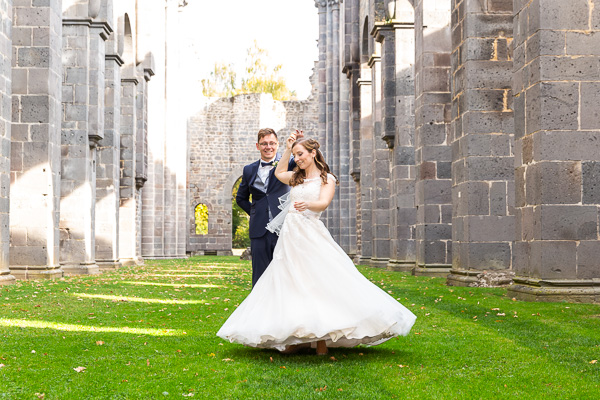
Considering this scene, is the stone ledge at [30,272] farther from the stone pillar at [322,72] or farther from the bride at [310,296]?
the stone pillar at [322,72]

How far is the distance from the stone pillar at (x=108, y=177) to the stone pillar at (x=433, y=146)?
808 cm

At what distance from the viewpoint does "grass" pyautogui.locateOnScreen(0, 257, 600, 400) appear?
4.05 m

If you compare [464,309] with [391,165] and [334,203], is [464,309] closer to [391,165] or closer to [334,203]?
[391,165]

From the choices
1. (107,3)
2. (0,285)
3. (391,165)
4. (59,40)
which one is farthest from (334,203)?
(0,285)

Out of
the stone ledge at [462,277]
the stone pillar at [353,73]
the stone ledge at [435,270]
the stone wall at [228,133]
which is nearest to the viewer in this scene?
the stone ledge at [462,277]

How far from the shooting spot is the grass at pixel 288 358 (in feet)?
13.3

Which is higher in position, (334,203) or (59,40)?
(59,40)

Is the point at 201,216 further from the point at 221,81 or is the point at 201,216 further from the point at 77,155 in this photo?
the point at 77,155

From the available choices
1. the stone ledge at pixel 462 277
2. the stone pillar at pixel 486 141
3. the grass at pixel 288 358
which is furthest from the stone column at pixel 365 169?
the grass at pixel 288 358

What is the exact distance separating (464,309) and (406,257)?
947 centimetres

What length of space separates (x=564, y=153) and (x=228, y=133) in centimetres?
3130

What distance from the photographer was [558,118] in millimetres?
8391

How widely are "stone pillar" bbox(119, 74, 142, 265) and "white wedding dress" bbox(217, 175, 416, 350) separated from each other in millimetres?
17187

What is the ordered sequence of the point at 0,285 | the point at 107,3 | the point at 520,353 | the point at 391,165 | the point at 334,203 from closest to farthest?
the point at 520,353, the point at 0,285, the point at 107,3, the point at 391,165, the point at 334,203
